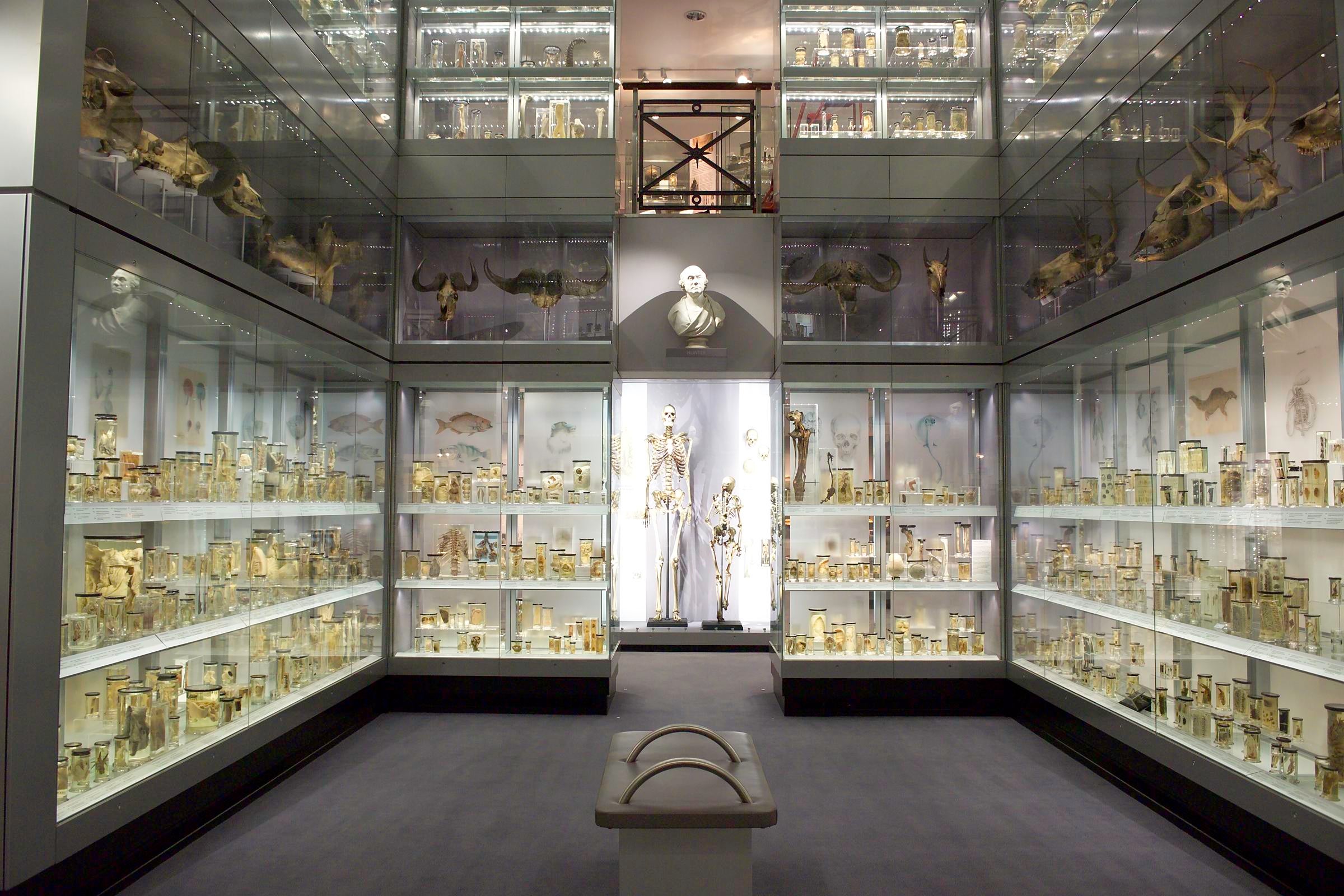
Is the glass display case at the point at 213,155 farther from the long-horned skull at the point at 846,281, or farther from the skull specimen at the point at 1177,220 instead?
the skull specimen at the point at 1177,220

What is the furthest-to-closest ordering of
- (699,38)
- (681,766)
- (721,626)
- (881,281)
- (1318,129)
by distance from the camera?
(699,38)
(721,626)
(881,281)
(1318,129)
(681,766)

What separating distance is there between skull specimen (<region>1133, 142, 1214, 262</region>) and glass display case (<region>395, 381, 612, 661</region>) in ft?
12.0

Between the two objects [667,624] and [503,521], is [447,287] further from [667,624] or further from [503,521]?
[667,624]

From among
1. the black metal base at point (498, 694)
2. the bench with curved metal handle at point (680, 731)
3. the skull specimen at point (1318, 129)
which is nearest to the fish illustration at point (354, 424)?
the black metal base at point (498, 694)

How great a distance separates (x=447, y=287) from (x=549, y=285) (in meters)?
0.80

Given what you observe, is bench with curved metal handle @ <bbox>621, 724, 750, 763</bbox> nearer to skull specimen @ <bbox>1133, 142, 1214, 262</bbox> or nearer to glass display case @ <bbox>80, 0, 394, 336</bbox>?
glass display case @ <bbox>80, 0, 394, 336</bbox>

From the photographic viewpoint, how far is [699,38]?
1021 centimetres

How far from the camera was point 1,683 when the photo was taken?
267 centimetres

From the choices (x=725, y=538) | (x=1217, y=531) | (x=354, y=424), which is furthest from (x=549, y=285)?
(x=1217, y=531)

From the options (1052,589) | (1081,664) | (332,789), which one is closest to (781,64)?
(1052,589)

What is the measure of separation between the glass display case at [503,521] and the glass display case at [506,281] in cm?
43

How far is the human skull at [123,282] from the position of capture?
3.28 m

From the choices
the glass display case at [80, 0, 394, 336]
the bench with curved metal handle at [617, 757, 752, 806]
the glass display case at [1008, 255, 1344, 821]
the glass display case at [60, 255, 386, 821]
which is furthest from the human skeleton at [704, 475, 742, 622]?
the bench with curved metal handle at [617, 757, 752, 806]

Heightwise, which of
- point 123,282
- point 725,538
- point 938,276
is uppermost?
point 938,276
